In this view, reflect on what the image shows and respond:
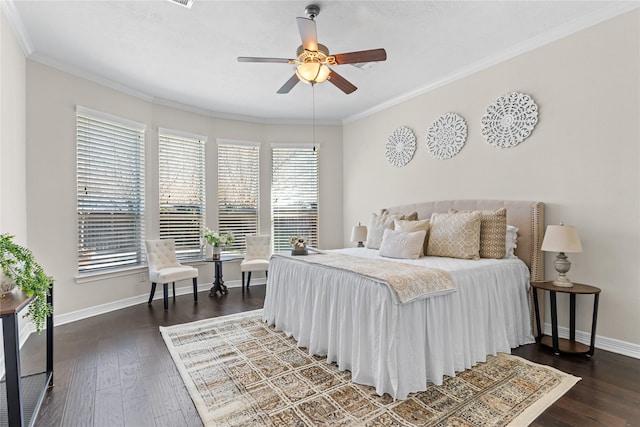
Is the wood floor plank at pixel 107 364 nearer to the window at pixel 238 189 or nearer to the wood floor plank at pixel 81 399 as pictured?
the wood floor plank at pixel 81 399

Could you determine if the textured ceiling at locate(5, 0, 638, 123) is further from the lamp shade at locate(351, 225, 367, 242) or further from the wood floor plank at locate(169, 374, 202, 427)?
the wood floor plank at locate(169, 374, 202, 427)

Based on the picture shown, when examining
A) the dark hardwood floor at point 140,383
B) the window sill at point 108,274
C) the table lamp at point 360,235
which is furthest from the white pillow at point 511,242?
the window sill at point 108,274

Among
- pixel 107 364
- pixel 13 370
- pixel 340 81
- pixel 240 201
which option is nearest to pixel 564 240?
pixel 340 81

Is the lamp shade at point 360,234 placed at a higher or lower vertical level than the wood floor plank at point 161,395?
higher

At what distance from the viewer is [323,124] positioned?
6094 mm

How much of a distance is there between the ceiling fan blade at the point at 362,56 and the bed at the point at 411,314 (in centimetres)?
172

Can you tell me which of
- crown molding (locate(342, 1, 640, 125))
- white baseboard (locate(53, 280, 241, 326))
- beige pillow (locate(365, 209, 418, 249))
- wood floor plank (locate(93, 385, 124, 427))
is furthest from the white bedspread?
white baseboard (locate(53, 280, 241, 326))

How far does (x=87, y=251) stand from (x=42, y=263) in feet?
1.57

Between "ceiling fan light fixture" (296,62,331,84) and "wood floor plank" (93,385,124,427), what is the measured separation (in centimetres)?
278

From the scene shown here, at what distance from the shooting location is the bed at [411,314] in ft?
7.17

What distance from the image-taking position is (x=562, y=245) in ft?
9.04

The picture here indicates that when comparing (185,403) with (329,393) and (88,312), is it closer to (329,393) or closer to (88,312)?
(329,393)

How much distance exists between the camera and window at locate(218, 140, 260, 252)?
5.60 metres

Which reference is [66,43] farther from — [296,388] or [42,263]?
[296,388]
